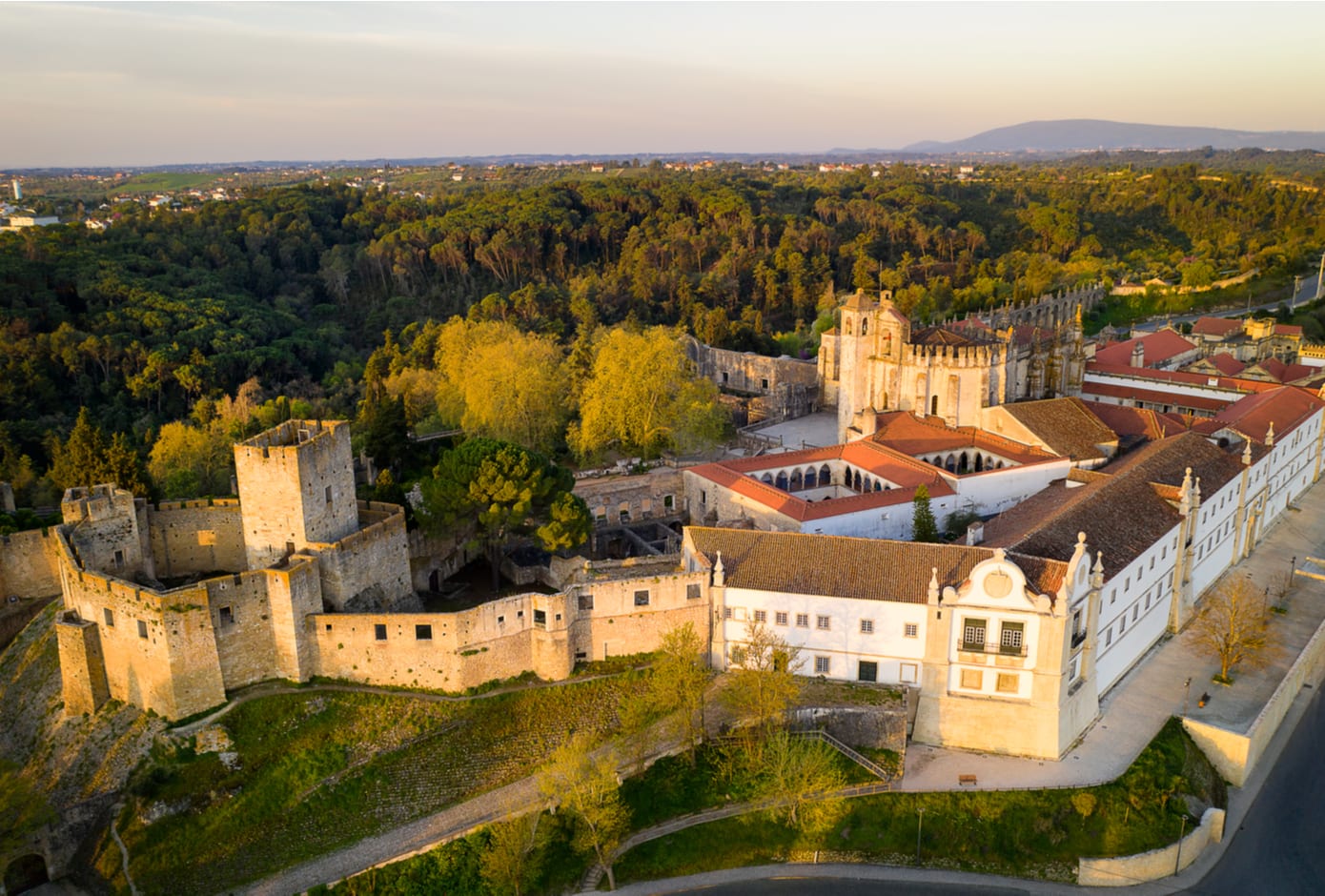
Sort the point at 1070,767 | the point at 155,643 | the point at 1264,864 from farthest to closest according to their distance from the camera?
1. the point at 1070,767
2. the point at 1264,864
3. the point at 155,643

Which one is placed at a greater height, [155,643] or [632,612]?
[155,643]

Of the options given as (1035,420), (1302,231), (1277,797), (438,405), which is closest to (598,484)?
(438,405)

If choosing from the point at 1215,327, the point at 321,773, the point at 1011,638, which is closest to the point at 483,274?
the point at 1215,327

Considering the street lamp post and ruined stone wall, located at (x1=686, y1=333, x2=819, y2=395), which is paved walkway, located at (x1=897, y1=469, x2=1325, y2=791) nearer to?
the street lamp post

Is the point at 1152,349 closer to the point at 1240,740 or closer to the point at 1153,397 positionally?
the point at 1153,397

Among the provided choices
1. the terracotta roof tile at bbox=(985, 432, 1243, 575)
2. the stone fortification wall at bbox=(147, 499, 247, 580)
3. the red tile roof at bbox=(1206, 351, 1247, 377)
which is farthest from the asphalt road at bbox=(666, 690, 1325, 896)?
the red tile roof at bbox=(1206, 351, 1247, 377)

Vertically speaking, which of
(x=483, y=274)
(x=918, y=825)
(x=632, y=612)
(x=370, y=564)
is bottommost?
(x=918, y=825)

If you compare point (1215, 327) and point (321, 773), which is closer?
point (321, 773)
